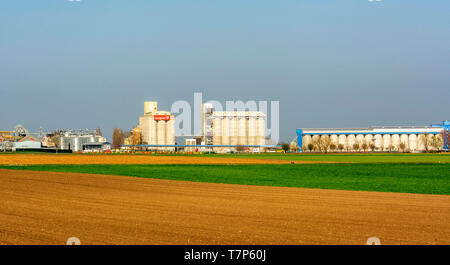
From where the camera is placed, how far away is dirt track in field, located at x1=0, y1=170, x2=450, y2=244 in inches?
619

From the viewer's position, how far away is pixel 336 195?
3042 centimetres

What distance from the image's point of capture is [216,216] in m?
20.4

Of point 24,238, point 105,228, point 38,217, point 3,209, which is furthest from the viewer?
point 3,209

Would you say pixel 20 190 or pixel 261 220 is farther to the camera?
pixel 20 190

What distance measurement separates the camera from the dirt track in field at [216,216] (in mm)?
15729
